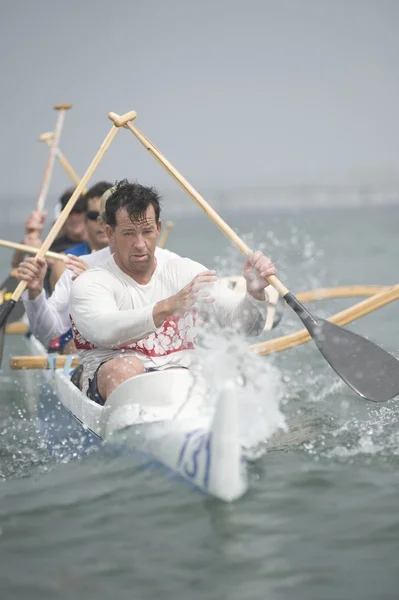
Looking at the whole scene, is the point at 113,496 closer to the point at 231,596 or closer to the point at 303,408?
the point at 231,596

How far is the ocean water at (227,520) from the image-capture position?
3697mm

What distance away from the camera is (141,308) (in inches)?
187

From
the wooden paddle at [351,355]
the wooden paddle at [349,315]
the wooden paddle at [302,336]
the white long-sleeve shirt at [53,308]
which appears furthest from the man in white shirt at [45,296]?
the wooden paddle at [349,315]

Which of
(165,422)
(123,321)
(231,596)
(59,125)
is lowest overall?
(231,596)

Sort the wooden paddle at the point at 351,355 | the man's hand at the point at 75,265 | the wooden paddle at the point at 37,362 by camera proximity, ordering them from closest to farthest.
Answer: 1. the wooden paddle at the point at 351,355
2. the man's hand at the point at 75,265
3. the wooden paddle at the point at 37,362

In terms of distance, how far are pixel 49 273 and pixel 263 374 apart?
3723 mm

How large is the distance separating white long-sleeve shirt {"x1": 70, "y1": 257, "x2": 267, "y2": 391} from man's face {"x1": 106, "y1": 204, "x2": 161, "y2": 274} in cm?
12

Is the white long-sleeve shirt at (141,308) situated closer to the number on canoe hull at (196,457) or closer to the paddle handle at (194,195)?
the paddle handle at (194,195)

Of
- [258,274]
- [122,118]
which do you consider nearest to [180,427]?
[258,274]

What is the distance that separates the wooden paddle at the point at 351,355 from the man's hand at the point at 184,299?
0.69 meters

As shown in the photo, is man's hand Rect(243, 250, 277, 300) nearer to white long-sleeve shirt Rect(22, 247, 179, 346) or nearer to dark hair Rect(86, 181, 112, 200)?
white long-sleeve shirt Rect(22, 247, 179, 346)

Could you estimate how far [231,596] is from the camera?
359cm

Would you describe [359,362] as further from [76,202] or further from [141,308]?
[76,202]

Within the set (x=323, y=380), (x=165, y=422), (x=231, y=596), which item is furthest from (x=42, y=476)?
(x=323, y=380)
